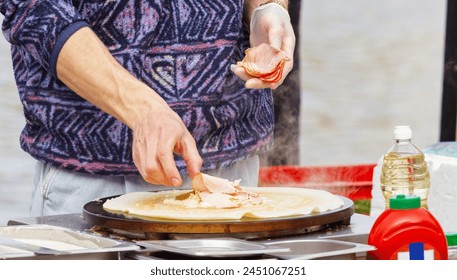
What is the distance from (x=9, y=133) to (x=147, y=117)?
5.34 m

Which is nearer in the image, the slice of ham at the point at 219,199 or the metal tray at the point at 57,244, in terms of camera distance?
the metal tray at the point at 57,244

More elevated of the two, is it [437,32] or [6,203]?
[437,32]

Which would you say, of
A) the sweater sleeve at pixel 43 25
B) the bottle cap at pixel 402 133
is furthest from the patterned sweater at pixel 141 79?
the bottle cap at pixel 402 133

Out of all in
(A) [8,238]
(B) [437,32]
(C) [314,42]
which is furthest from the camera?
(B) [437,32]

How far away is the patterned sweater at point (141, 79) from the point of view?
241 cm

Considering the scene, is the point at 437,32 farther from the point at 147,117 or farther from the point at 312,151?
the point at 147,117

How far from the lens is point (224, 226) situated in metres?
1.86

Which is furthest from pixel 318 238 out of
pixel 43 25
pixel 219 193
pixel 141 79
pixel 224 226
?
pixel 43 25

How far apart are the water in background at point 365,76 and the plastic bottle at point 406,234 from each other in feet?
24.5

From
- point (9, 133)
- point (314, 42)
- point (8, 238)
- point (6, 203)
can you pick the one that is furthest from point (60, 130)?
point (314, 42)

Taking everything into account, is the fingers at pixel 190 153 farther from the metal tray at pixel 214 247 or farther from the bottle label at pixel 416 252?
the bottle label at pixel 416 252

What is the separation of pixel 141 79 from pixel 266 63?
1.23 feet

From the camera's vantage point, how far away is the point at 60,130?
7.98ft

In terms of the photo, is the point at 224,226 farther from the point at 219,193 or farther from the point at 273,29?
the point at 273,29
